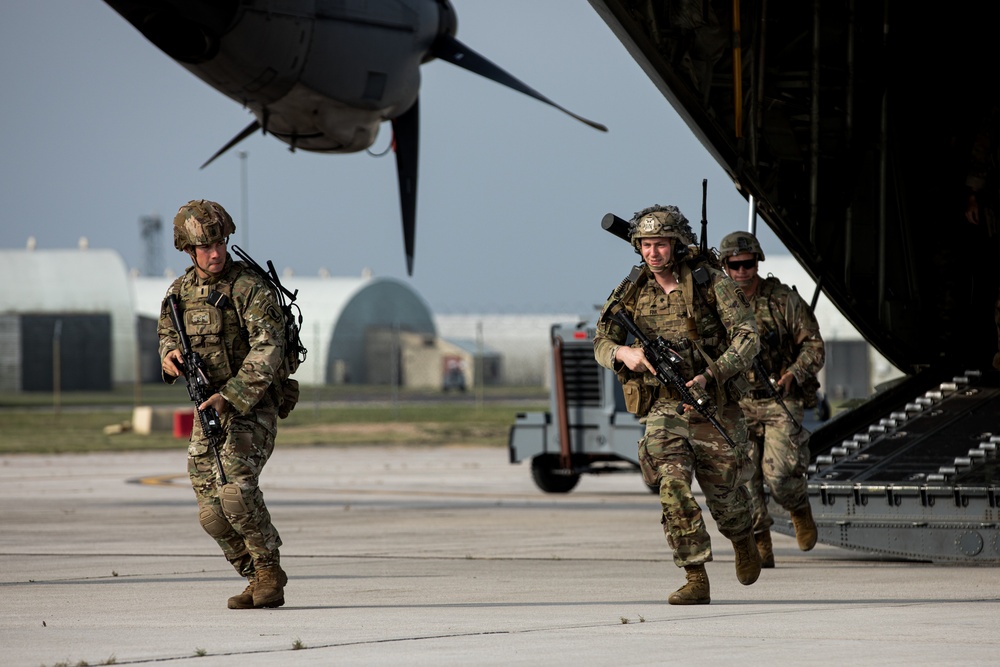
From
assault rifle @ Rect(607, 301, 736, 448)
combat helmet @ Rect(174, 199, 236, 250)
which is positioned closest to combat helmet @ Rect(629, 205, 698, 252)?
assault rifle @ Rect(607, 301, 736, 448)

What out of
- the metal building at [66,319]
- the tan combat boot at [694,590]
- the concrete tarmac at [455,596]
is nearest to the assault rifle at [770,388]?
the concrete tarmac at [455,596]

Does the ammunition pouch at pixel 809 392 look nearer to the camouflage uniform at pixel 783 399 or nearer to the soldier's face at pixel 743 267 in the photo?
the camouflage uniform at pixel 783 399

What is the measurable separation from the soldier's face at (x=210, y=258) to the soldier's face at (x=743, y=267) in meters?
3.85

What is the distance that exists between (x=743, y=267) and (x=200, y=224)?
13.3ft

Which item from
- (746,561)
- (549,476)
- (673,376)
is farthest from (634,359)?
(549,476)

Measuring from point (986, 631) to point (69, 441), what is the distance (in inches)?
1021

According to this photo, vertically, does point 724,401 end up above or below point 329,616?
above

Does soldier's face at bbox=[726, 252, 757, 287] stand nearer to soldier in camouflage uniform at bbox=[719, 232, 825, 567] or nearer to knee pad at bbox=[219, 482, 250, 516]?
soldier in camouflage uniform at bbox=[719, 232, 825, 567]

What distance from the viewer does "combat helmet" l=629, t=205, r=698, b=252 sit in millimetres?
8133

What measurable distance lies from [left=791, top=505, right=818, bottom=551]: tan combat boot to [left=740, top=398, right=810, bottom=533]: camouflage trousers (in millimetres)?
73

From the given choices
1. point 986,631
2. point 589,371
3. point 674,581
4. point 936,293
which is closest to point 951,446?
point 936,293

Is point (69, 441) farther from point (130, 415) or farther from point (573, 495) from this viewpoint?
point (573, 495)

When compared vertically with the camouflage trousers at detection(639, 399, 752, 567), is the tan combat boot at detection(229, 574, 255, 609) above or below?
below

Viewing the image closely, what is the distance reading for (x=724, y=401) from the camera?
8.16 m
